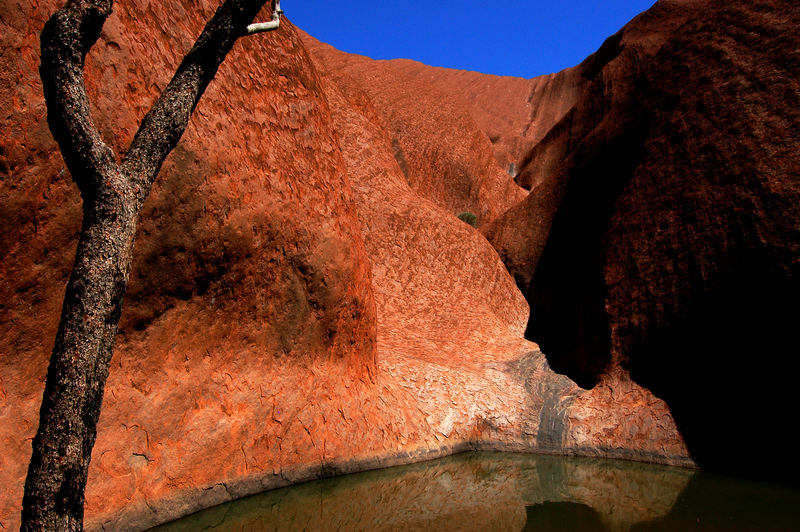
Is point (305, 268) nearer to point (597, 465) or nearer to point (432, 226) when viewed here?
point (597, 465)

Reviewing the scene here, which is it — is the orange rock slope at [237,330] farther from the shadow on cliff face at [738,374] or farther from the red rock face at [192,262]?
the shadow on cliff face at [738,374]

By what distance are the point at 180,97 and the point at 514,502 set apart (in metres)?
5.67

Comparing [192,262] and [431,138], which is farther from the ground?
[431,138]

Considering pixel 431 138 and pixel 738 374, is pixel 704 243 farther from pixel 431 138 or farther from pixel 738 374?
pixel 431 138

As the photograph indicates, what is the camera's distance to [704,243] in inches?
360

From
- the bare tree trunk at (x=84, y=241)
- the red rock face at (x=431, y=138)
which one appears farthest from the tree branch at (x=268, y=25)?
the red rock face at (x=431, y=138)

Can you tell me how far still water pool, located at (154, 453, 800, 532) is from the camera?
566cm

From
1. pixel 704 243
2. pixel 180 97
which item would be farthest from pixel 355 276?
pixel 704 243

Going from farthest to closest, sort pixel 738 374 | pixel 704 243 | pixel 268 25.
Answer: pixel 704 243 < pixel 738 374 < pixel 268 25

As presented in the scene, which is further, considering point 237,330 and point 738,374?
point 738,374

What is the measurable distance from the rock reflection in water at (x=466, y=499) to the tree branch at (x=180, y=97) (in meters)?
3.58

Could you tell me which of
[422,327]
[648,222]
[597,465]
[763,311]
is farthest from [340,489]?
[648,222]

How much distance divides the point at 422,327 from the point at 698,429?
5433 mm

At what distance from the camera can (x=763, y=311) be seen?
8203 millimetres
